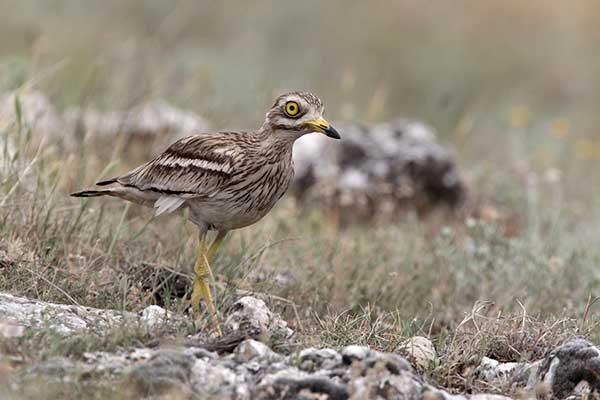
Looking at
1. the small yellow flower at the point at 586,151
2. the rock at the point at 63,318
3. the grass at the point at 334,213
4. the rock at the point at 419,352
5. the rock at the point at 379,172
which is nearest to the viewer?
the rock at the point at 63,318

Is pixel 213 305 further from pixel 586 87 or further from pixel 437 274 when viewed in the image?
pixel 586 87

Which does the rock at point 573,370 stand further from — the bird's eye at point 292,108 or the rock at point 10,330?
the rock at point 10,330

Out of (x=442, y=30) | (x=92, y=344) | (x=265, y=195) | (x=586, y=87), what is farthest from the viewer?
(x=442, y=30)

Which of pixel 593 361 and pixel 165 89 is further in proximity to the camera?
pixel 165 89

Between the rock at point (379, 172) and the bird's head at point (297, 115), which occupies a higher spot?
the bird's head at point (297, 115)

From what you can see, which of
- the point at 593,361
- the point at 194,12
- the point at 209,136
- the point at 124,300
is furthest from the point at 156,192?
the point at 194,12

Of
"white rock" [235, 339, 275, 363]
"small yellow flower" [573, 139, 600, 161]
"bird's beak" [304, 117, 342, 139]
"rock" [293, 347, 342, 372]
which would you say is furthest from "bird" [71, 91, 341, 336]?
"small yellow flower" [573, 139, 600, 161]

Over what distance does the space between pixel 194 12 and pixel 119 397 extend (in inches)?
432

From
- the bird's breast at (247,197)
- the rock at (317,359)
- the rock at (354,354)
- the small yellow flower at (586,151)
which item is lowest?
the rock at (317,359)

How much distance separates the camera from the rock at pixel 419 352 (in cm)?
431

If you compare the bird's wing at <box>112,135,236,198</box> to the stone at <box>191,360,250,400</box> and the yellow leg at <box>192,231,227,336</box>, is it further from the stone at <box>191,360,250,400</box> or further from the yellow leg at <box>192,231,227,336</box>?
the stone at <box>191,360,250,400</box>

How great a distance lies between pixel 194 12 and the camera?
13.7 m

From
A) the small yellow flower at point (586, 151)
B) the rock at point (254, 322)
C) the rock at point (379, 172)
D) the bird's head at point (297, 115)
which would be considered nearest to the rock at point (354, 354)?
the rock at point (254, 322)

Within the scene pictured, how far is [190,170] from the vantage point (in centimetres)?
506
